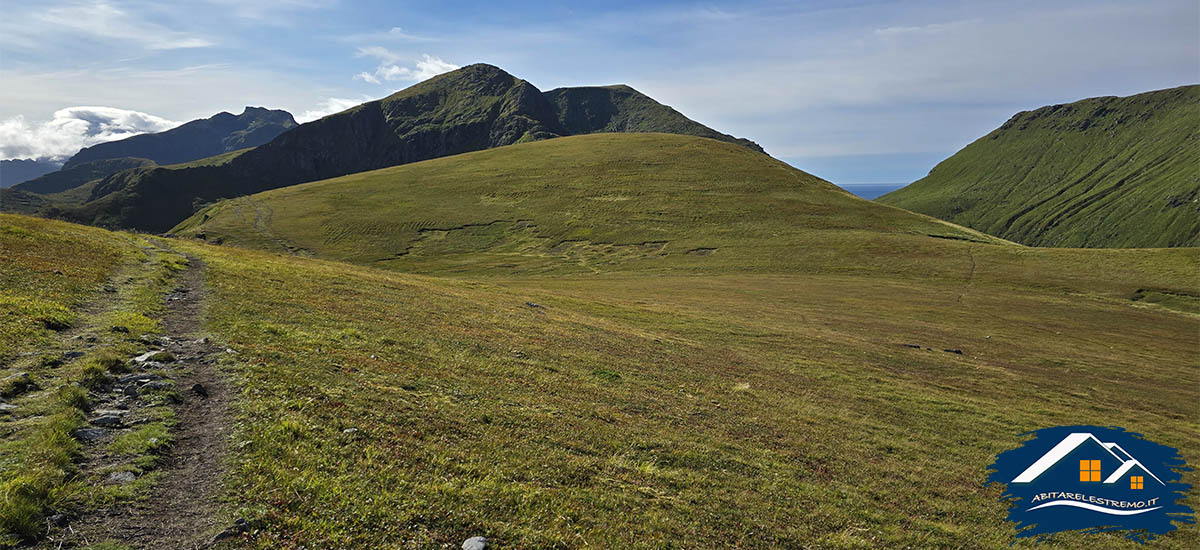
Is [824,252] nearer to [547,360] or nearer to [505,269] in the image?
[505,269]

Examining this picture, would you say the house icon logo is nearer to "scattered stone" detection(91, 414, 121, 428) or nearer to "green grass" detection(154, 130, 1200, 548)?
"green grass" detection(154, 130, 1200, 548)

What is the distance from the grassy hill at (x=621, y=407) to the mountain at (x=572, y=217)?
47116mm

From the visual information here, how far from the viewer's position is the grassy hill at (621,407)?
37.6 ft

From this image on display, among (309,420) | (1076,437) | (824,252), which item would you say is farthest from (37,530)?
(824,252)

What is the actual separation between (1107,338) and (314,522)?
77164 mm

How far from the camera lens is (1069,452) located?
2322 cm

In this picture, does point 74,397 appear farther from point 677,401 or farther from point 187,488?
point 677,401

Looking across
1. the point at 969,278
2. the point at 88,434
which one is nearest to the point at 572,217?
the point at 969,278

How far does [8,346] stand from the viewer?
1625cm

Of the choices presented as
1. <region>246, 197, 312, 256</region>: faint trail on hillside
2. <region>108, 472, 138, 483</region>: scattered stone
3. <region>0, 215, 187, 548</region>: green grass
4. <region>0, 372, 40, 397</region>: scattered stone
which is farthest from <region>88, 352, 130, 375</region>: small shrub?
<region>246, 197, 312, 256</region>: faint trail on hillside

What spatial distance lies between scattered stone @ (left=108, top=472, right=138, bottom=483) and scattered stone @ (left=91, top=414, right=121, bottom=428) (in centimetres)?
272

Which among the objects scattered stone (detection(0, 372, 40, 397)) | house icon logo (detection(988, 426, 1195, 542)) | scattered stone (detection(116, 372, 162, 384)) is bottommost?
house icon logo (detection(988, 426, 1195, 542))

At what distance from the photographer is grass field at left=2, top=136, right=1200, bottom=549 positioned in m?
11.8

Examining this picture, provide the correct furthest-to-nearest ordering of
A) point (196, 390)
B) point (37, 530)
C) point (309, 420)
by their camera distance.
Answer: point (196, 390) → point (309, 420) → point (37, 530)
